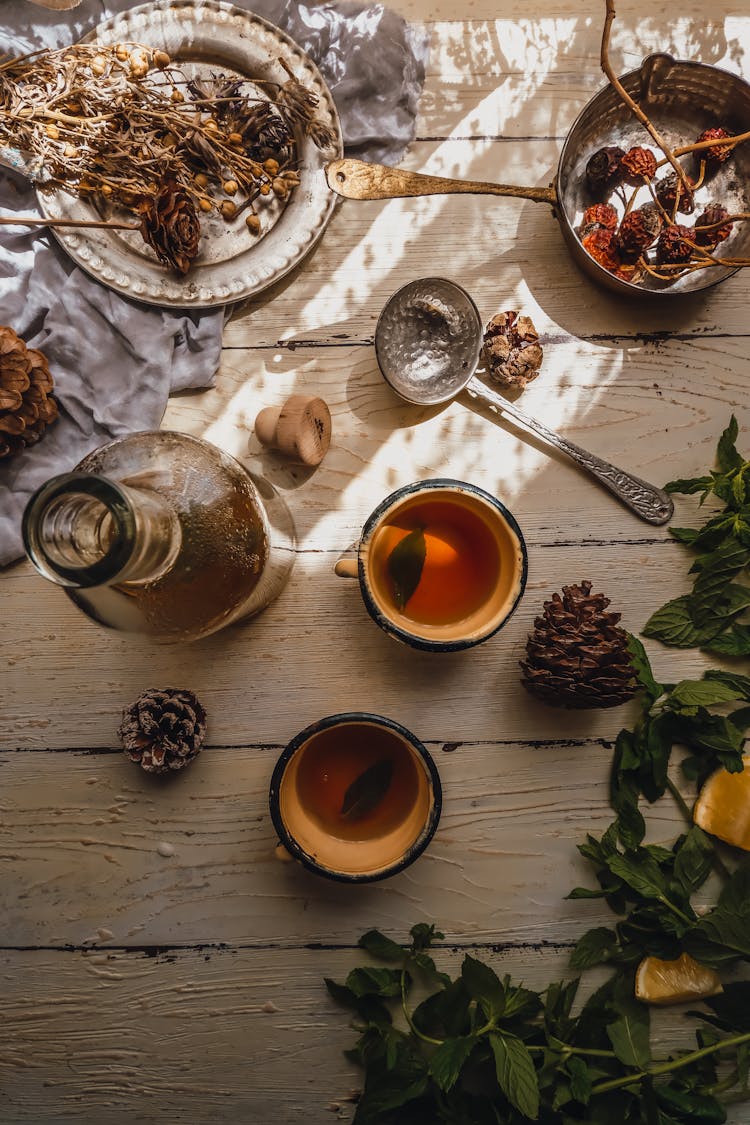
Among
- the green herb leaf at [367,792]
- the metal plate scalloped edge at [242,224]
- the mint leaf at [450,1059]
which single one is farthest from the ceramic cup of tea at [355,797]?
the metal plate scalloped edge at [242,224]

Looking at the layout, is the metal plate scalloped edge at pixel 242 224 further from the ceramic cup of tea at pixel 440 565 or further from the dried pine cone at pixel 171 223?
the ceramic cup of tea at pixel 440 565

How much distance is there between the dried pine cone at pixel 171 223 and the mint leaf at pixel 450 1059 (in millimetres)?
1054

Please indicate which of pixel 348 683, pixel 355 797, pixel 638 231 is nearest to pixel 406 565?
pixel 348 683

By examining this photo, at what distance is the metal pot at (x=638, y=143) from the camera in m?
0.97

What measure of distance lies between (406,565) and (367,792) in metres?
0.30

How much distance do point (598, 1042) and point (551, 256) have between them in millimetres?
1072

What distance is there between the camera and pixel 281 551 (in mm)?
966

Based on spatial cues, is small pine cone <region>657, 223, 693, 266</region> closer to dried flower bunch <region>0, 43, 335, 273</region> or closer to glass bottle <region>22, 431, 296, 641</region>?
dried flower bunch <region>0, 43, 335, 273</region>

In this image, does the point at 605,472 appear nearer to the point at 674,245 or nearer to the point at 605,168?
the point at 674,245

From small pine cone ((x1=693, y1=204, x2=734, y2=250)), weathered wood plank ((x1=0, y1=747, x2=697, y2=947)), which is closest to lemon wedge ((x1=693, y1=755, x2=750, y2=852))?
weathered wood plank ((x1=0, y1=747, x2=697, y2=947))

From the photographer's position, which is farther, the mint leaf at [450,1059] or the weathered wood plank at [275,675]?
the weathered wood plank at [275,675]

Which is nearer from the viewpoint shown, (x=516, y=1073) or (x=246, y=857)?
(x=516, y=1073)

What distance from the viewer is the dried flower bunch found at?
95 centimetres

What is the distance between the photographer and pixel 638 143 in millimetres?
1062
